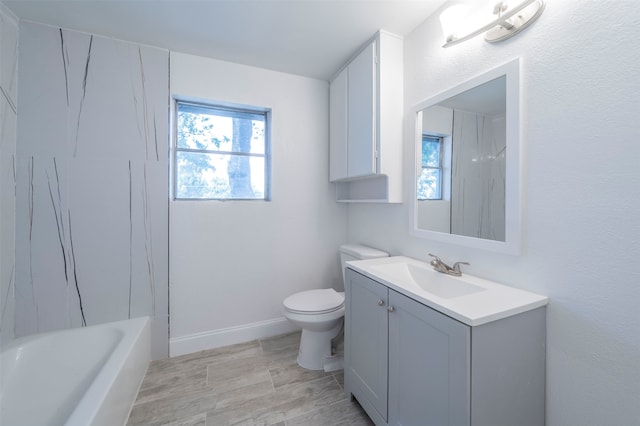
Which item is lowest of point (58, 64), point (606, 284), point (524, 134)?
point (606, 284)

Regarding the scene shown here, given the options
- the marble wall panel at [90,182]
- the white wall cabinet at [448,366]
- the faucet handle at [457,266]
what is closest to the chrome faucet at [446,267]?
the faucet handle at [457,266]

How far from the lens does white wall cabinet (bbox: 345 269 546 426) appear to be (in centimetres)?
82

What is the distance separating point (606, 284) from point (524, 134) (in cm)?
64

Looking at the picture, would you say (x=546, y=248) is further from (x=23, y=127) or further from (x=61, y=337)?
(x=23, y=127)

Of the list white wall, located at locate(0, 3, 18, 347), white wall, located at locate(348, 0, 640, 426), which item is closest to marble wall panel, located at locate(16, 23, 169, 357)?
white wall, located at locate(0, 3, 18, 347)

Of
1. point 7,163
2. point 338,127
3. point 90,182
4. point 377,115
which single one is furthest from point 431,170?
point 7,163

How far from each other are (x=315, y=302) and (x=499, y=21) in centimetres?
182

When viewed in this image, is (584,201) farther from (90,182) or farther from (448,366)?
(90,182)

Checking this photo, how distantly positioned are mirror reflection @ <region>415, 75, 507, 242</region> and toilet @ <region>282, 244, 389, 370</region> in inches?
22.6

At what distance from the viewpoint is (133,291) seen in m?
1.81

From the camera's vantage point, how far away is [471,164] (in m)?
1.31

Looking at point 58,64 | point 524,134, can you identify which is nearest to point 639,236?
point 524,134

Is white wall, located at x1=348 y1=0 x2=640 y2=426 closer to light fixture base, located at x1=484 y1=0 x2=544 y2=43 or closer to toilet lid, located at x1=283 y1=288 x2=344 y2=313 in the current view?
light fixture base, located at x1=484 y1=0 x2=544 y2=43

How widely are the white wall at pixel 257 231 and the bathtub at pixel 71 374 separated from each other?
44 cm
